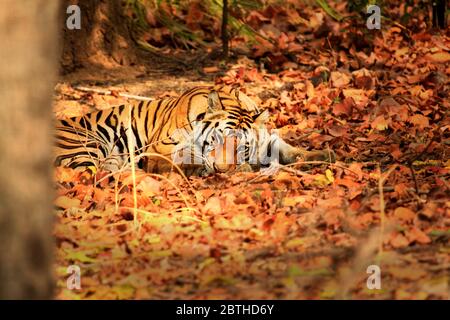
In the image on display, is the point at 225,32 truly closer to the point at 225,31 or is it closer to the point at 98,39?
the point at 225,31

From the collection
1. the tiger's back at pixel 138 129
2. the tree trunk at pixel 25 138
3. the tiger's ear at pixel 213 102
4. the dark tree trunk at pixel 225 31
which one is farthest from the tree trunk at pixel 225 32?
the tree trunk at pixel 25 138

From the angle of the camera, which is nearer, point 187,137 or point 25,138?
point 25,138

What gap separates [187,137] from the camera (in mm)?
7340

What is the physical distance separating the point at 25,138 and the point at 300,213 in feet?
7.72

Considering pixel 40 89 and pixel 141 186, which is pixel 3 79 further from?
pixel 141 186

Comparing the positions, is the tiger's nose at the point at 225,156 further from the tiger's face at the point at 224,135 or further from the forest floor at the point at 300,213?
the forest floor at the point at 300,213

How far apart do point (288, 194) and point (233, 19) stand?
525 cm

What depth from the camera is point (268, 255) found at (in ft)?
15.1

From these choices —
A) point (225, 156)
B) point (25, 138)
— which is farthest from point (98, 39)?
point (25, 138)

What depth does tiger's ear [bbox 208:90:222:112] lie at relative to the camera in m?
7.15

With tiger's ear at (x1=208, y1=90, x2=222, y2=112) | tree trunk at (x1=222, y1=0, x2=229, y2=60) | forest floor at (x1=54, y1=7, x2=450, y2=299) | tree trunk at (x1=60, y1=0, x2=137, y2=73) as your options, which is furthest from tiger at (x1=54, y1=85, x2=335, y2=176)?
tree trunk at (x1=222, y1=0, x2=229, y2=60)

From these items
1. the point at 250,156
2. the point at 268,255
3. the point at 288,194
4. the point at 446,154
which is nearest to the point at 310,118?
the point at 250,156

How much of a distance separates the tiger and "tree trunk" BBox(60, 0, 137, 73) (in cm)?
161

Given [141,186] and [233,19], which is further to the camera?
[233,19]
